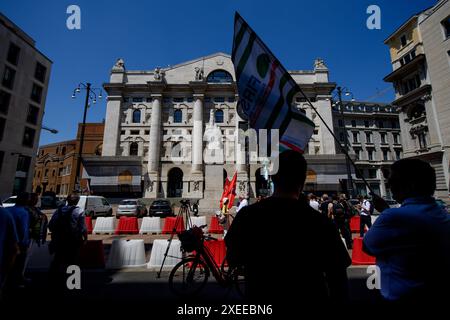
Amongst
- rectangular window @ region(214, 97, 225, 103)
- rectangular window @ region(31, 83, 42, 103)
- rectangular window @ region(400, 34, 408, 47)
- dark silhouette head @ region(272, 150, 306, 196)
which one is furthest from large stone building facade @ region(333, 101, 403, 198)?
rectangular window @ region(31, 83, 42, 103)

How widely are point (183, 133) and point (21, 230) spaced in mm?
34609

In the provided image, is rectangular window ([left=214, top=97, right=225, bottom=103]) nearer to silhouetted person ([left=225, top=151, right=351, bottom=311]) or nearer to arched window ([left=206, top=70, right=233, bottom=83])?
arched window ([left=206, top=70, right=233, bottom=83])

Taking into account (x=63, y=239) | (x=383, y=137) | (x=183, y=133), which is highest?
(x=383, y=137)

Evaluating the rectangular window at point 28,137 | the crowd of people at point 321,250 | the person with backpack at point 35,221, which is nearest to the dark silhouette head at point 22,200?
the person with backpack at point 35,221

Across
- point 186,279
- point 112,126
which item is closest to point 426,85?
point 186,279

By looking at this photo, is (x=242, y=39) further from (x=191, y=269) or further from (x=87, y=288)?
(x=87, y=288)

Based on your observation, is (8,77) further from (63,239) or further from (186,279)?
(186,279)

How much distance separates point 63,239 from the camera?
4.97 m

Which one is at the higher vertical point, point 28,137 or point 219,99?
point 219,99

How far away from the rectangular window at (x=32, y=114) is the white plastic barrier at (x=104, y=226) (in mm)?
31443

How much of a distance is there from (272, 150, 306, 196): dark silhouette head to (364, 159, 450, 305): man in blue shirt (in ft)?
2.54

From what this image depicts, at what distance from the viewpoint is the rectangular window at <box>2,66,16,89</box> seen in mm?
30194

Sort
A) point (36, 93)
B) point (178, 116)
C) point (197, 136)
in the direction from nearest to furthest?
point (36, 93)
point (197, 136)
point (178, 116)
